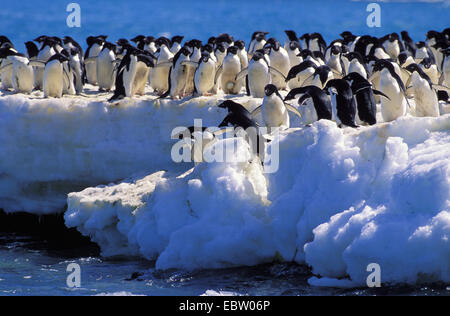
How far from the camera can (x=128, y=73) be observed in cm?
1375

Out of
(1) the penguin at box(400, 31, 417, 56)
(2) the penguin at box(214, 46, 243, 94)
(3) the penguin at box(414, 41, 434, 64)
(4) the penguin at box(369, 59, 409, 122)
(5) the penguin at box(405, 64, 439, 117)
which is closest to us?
(4) the penguin at box(369, 59, 409, 122)

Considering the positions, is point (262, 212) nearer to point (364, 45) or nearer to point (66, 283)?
point (66, 283)

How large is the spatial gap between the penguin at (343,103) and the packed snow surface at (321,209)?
39.0 inches

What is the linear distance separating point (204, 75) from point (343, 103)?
12.5 feet

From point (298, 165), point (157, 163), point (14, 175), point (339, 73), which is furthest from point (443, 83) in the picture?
point (14, 175)

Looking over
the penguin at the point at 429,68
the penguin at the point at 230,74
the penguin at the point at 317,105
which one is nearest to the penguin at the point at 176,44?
the penguin at the point at 230,74

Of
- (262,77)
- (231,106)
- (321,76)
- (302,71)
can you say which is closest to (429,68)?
(302,71)

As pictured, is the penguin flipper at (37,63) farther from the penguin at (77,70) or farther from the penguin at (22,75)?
the penguin at (77,70)

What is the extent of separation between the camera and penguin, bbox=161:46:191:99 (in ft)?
44.8

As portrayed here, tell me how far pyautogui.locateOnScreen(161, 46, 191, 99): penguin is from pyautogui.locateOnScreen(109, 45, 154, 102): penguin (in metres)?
0.49

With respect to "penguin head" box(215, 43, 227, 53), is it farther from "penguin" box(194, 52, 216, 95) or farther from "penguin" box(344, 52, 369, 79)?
"penguin" box(344, 52, 369, 79)

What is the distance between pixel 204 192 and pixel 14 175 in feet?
16.9

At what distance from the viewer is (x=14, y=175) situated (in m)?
13.6

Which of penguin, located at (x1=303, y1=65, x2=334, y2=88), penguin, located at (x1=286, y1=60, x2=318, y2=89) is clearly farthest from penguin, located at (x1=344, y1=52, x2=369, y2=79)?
penguin, located at (x1=303, y1=65, x2=334, y2=88)
